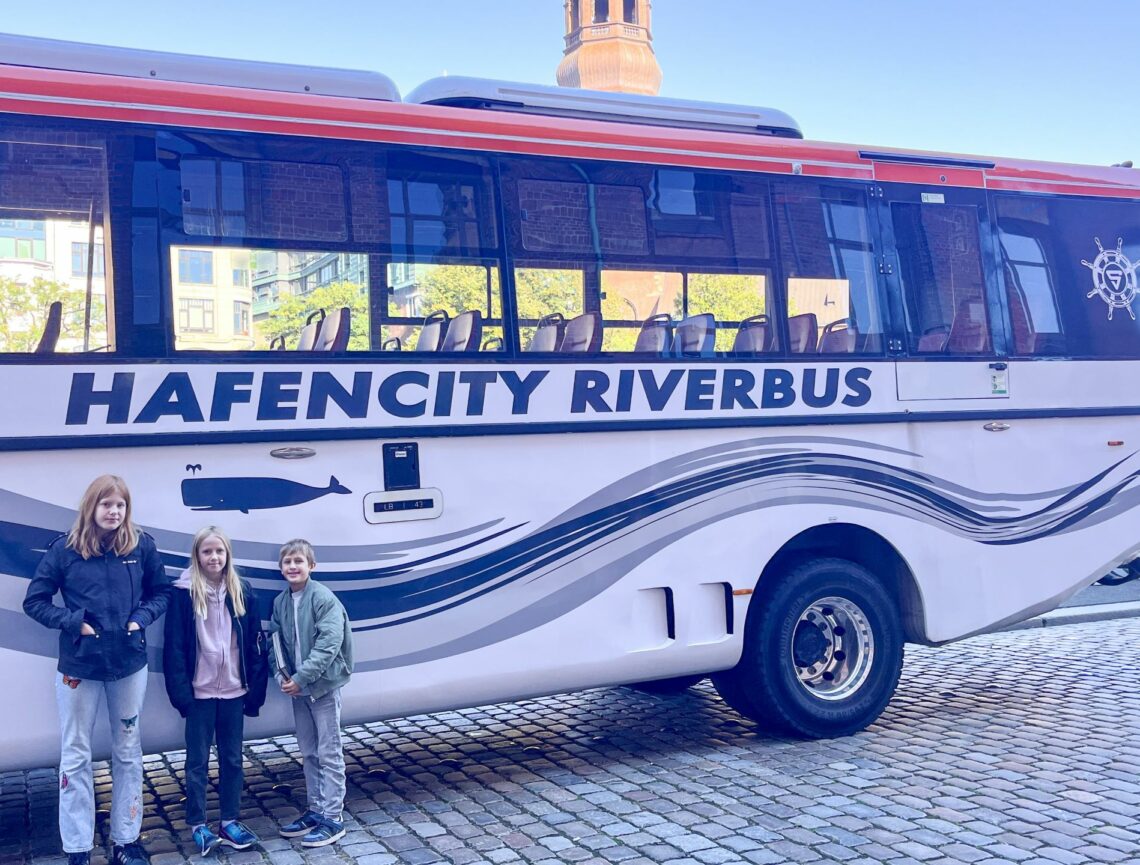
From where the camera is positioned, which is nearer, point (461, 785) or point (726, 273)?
point (461, 785)

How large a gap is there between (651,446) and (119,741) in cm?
307

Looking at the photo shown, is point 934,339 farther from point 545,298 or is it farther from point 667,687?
point 667,687

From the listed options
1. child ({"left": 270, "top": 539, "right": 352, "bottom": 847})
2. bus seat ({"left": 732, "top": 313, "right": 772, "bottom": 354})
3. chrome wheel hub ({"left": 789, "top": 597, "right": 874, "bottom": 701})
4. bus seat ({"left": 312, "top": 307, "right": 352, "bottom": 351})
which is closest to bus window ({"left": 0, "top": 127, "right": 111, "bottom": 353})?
bus seat ({"left": 312, "top": 307, "right": 352, "bottom": 351})

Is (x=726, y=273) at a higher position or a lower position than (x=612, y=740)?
higher

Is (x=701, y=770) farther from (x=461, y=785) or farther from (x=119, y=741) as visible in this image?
(x=119, y=741)

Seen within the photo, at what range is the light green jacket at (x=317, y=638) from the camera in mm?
5586

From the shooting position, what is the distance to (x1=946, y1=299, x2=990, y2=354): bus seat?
305 inches

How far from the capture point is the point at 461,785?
658cm

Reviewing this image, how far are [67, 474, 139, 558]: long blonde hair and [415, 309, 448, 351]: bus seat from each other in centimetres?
164

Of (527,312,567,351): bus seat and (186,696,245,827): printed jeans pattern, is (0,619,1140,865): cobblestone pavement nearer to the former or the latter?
(186,696,245,827): printed jeans pattern

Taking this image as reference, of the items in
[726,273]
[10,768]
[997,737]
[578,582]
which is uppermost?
[726,273]

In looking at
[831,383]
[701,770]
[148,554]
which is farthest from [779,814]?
[148,554]

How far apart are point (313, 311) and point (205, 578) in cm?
138

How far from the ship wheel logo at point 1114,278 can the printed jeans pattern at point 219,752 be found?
593cm
